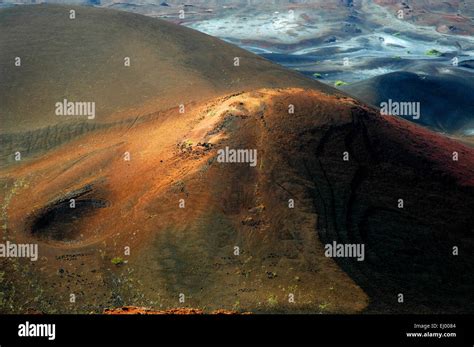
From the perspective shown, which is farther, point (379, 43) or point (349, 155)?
point (379, 43)

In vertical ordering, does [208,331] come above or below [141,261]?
above

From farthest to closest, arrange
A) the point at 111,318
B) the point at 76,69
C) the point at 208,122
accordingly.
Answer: the point at 76,69 < the point at 208,122 < the point at 111,318

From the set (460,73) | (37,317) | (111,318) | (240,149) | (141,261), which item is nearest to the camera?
(111,318)

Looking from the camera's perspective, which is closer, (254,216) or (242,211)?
(254,216)

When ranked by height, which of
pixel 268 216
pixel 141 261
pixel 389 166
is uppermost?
pixel 389 166

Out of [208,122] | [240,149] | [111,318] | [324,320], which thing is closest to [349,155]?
[240,149]

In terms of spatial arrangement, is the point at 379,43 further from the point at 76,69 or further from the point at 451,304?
the point at 451,304
